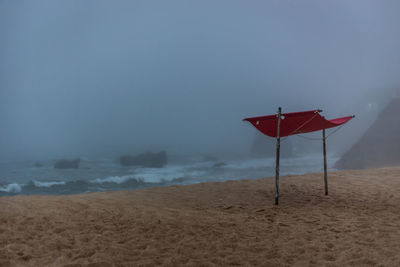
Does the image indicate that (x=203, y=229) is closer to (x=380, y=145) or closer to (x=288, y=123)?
(x=288, y=123)

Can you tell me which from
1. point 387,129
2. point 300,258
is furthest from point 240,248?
point 387,129

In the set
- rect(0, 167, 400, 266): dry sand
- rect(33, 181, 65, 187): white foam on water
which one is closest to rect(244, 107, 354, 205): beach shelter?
rect(0, 167, 400, 266): dry sand

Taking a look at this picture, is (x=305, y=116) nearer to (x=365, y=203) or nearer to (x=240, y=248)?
(x=365, y=203)

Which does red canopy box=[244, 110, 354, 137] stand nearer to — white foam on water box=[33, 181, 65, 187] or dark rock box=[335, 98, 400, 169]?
white foam on water box=[33, 181, 65, 187]

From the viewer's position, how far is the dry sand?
343 cm

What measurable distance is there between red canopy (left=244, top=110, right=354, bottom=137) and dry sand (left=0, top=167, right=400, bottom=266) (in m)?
1.77

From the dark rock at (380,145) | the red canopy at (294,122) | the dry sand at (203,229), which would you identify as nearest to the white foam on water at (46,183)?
the dry sand at (203,229)

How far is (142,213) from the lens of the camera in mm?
5441

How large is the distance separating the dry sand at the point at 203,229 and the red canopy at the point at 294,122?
1.77 meters

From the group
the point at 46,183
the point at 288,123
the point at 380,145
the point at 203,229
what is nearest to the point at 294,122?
the point at 288,123

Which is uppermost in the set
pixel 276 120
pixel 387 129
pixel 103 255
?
pixel 387 129

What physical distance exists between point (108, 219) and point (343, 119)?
5911 millimetres

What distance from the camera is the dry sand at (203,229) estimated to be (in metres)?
3.43

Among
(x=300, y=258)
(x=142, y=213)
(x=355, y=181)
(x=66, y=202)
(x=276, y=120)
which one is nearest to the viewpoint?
(x=300, y=258)
